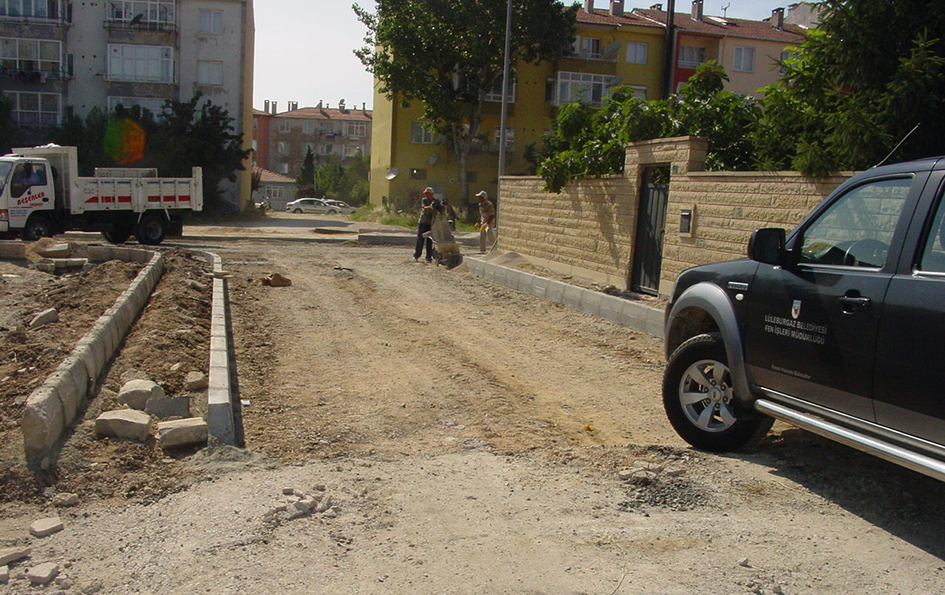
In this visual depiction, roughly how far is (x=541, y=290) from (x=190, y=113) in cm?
3463

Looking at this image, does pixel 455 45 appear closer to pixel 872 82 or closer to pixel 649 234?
pixel 649 234

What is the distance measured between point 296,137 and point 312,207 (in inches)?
1819

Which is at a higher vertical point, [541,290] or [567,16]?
[567,16]

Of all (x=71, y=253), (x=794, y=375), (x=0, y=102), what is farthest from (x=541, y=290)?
(x=0, y=102)

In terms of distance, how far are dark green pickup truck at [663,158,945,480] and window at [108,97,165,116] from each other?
1875 inches

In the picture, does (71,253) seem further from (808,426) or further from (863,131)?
(808,426)

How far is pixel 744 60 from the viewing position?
54.2 meters

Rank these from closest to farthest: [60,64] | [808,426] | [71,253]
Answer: [808,426], [71,253], [60,64]

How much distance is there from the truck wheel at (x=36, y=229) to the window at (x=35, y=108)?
2795 centimetres

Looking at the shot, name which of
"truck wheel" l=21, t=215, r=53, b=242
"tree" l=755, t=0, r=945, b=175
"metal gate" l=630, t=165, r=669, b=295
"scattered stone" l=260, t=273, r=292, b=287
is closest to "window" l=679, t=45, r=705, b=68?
"truck wheel" l=21, t=215, r=53, b=242

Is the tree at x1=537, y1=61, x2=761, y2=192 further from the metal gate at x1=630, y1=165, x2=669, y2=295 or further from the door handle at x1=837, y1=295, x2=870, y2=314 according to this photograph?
the door handle at x1=837, y1=295, x2=870, y2=314

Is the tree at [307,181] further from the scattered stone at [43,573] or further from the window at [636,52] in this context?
the scattered stone at [43,573]

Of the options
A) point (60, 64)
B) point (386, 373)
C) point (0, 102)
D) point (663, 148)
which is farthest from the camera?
point (60, 64)

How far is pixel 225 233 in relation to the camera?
33312 mm
